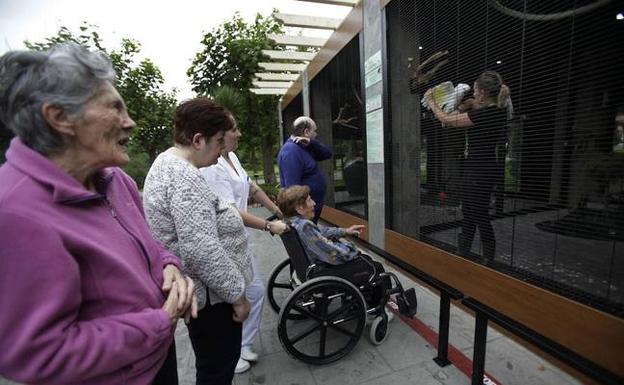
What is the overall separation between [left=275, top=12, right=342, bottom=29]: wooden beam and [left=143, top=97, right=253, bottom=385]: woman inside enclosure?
399 centimetres

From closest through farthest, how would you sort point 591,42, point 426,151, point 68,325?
1. point 68,325
2. point 591,42
3. point 426,151

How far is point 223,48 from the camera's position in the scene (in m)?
Answer: 11.4

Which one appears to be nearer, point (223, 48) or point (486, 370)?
point (486, 370)

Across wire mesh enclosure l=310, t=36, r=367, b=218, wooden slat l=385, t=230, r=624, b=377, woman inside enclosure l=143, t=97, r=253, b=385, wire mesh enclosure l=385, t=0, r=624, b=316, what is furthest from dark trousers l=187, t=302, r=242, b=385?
wire mesh enclosure l=310, t=36, r=367, b=218

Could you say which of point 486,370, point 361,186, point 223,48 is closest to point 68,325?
point 486,370

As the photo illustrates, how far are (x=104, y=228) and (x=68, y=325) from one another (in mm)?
253

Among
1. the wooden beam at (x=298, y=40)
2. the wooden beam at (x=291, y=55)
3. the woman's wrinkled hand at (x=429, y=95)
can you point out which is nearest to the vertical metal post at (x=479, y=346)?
the woman's wrinkled hand at (x=429, y=95)

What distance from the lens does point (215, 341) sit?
150 cm

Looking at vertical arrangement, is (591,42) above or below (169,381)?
above

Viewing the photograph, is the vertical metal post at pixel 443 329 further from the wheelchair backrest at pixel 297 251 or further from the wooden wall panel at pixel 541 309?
the wheelchair backrest at pixel 297 251

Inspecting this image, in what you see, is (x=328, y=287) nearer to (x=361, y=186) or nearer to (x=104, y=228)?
(x=104, y=228)

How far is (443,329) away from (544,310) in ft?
2.29

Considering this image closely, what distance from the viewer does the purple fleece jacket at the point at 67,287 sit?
2.31 ft

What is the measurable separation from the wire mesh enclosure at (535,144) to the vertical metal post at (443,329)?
739mm
